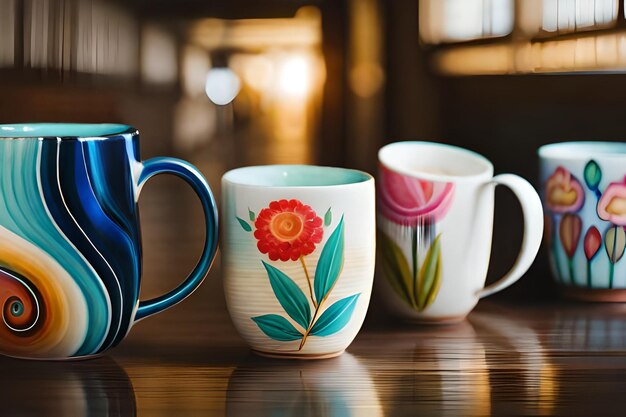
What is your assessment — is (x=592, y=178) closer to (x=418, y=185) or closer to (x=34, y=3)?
(x=418, y=185)

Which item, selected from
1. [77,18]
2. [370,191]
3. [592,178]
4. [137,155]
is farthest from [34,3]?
[592,178]

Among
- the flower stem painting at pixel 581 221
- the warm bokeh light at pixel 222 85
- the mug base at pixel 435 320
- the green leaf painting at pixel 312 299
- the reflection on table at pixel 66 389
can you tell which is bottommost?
the reflection on table at pixel 66 389

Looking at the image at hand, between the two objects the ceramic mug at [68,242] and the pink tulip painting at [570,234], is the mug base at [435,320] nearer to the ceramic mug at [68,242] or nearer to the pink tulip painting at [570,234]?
the pink tulip painting at [570,234]

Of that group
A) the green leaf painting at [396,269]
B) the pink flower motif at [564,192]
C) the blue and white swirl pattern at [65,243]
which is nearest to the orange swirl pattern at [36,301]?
the blue and white swirl pattern at [65,243]

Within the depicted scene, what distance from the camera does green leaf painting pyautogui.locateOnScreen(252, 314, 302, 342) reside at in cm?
63

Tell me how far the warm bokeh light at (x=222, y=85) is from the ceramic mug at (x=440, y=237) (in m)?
0.18

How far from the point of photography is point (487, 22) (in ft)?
2.81

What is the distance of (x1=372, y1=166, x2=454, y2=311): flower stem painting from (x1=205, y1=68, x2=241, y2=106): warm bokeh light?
0.62ft

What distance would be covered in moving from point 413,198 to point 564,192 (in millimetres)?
160

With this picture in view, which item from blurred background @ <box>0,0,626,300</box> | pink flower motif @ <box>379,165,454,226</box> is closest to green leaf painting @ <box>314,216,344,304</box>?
pink flower motif @ <box>379,165,454,226</box>

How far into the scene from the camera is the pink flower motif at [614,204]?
2.53 feet

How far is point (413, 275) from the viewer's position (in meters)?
→ 0.73

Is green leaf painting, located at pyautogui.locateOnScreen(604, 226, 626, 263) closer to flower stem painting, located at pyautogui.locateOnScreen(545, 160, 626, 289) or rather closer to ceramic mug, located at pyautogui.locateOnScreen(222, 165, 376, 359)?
flower stem painting, located at pyautogui.locateOnScreen(545, 160, 626, 289)

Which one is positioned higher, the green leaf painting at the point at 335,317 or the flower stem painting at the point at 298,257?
the flower stem painting at the point at 298,257
